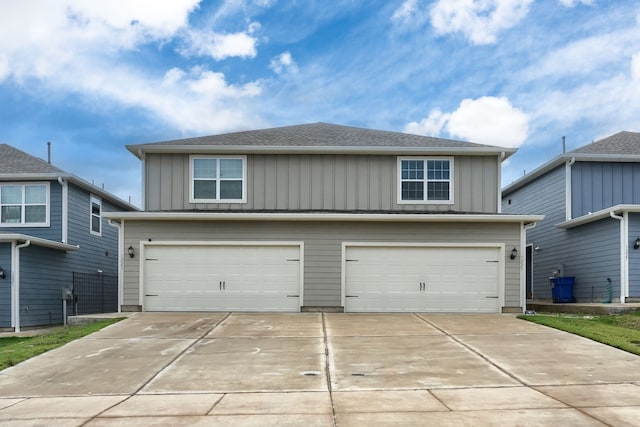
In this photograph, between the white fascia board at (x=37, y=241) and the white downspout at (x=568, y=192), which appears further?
the white downspout at (x=568, y=192)

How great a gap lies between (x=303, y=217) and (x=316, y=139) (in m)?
3.17

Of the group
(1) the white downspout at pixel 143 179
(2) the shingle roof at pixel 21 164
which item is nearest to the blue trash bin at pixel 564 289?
(1) the white downspout at pixel 143 179

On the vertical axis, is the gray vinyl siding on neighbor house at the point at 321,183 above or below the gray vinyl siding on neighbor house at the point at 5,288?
above

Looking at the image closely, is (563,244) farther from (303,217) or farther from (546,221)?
(303,217)

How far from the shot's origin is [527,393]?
7434 mm

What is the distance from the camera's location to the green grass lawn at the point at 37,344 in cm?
1035

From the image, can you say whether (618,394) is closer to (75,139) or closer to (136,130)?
(136,130)

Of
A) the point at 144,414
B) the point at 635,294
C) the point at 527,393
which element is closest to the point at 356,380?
the point at 527,393

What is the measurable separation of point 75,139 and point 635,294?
20.6 meters

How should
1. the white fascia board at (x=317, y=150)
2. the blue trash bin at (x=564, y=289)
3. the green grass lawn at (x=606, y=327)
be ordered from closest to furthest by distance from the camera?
1. the green grass lawn at (x=606, y=327)
2. the white fascia board at (x=317, y=150)
3. the blue trash bin at (x=564, y=289)

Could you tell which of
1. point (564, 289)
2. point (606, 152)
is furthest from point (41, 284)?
point (606, 152)

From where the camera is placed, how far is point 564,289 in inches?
721

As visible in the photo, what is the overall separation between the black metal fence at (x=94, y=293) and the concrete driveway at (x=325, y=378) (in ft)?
25.9

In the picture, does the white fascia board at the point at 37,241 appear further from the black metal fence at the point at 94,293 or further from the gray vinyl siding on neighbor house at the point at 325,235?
the gray vinyl siding on neighbor house at the point at 325,235
